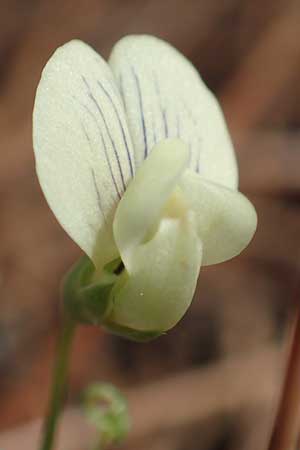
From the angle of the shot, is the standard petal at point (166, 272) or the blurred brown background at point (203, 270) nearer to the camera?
the standard petal at point (166, 272)

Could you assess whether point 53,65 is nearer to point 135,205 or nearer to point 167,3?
point 135,205

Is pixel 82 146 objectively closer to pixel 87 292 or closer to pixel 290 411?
pixel 87 292

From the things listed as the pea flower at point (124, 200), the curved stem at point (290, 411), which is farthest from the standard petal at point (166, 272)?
the curved stem at point (290, 411)

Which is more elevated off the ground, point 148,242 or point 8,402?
point 148,242

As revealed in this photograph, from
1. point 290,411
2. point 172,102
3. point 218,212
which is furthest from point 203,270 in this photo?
point 290,411

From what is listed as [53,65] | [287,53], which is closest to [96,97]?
[53,65]

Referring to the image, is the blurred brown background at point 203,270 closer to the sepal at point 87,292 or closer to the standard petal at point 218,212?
the sepal at point 87,292
